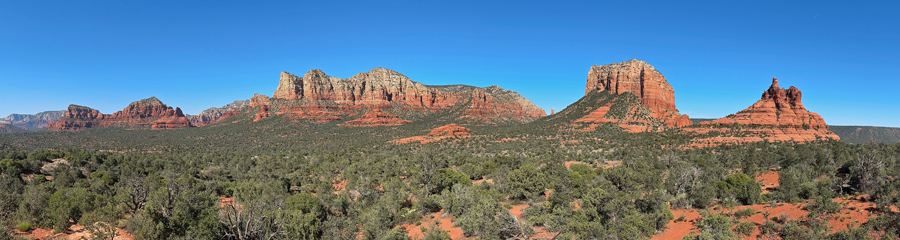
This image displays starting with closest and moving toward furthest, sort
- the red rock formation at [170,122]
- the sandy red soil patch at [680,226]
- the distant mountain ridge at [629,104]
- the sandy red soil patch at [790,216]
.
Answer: the sandy red soil patch at [790,216] < the sandy red soil patch at [680,226] < the distant mountain ridge at [629,104] < the red rock formation at [170,122]

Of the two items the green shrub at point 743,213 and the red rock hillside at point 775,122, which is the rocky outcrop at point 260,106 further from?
the red rock hillside at point 775,122

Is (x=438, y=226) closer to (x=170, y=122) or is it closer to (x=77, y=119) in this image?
(x=170, y=122)

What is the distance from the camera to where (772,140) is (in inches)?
2336

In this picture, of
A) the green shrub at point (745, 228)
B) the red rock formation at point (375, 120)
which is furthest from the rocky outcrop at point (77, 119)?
the green shrub at point (745, 228)

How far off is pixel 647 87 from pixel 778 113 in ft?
95.7

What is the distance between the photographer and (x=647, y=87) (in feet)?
304

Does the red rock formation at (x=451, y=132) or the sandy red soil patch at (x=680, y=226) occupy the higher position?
the red rock formation at (x=451, y=132)

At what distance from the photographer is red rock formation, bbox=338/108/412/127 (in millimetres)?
119375

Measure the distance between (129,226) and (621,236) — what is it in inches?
961

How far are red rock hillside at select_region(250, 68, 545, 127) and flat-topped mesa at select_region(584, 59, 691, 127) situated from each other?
2015 inches

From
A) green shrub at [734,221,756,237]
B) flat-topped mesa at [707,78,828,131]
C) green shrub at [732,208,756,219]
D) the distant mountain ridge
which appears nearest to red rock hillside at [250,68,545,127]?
the distant mountain ridge

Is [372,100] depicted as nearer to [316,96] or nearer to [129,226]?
[316,96]

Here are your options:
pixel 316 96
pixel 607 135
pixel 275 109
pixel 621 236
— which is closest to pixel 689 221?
pixel 621 236

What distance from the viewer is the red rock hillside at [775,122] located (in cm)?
6096
